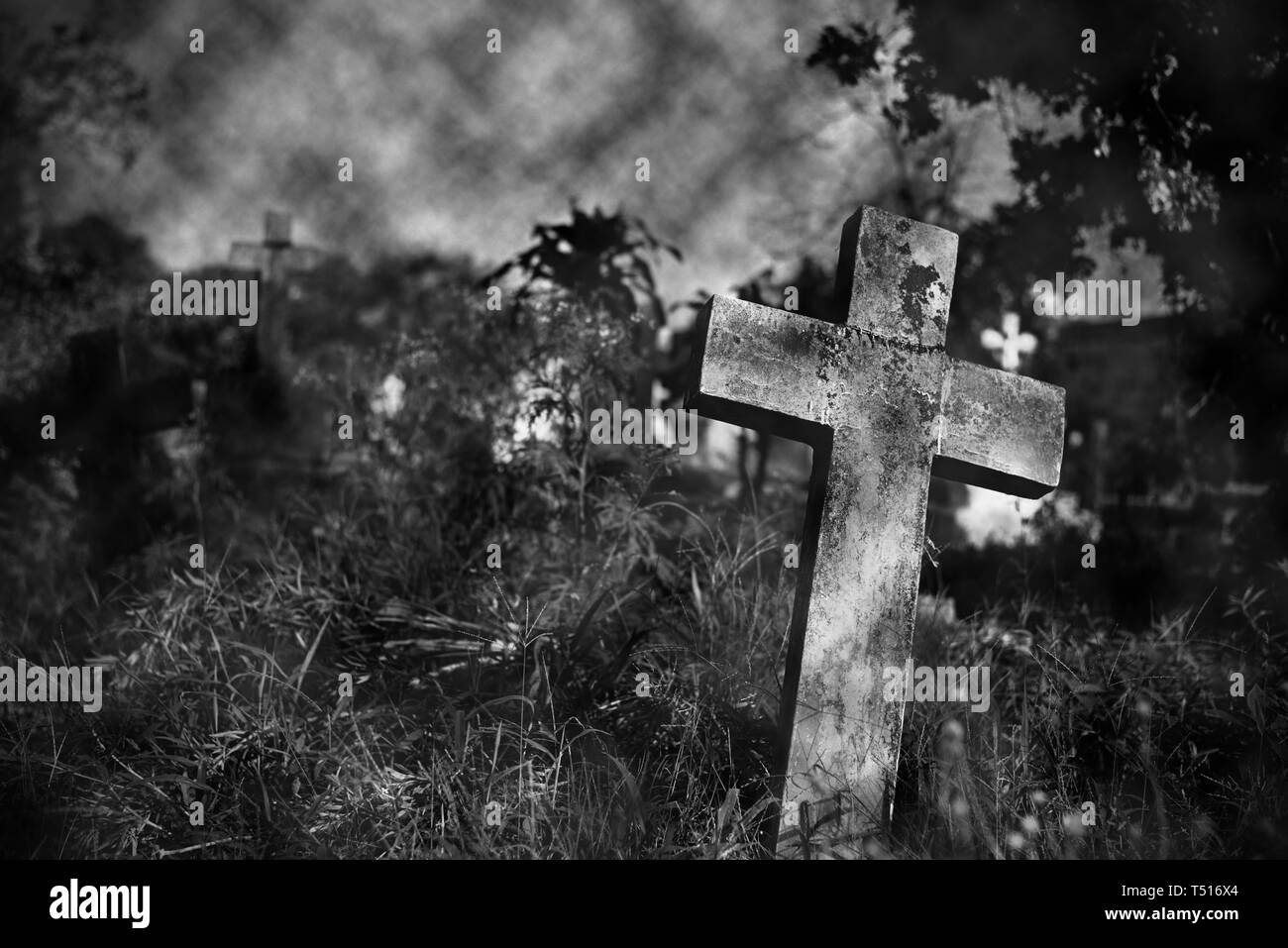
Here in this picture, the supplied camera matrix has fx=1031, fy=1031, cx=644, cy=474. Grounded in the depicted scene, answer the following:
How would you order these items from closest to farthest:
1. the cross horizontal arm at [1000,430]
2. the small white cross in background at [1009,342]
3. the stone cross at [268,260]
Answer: the cross horizontal arm at [1000,430] → the stone cross at [268,260] → the small white cross in background at [1009,342]

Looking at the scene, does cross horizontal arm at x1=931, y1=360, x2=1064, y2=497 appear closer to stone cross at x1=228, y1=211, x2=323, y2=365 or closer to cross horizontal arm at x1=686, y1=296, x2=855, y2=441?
cross horizontal arm at x1=686, y1=296, x2=855, y2=441

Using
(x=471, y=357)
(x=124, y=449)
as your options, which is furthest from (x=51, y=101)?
(x=471, y=357)

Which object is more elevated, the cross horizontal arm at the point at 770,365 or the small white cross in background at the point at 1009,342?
the small white cross in background at the point at 1009,342

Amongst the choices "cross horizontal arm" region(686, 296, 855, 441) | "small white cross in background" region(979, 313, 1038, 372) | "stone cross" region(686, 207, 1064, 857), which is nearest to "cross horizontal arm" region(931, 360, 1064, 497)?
"stone cross" region(686, 207, 1064, 857)

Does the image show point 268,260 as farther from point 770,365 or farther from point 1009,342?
point 770,365

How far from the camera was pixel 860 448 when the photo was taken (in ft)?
10.0

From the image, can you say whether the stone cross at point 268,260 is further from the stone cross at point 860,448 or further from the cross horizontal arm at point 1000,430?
the cross horizontal arm at point 1000,430

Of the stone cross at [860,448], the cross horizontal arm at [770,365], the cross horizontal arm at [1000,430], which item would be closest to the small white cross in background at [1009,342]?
the cross horizontal arm at [1000,430]

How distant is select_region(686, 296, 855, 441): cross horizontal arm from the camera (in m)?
3.00

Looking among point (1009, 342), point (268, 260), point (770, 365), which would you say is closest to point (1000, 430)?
point (770, 365)

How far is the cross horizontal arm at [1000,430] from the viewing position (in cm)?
317

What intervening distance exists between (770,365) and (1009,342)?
10850 millimetres
